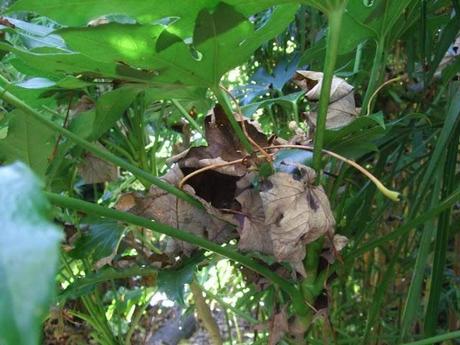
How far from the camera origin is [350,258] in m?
0.43

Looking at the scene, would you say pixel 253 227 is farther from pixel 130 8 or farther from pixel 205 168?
pixel 130 8

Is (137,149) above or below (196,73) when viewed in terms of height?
below

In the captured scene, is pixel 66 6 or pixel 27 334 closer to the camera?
pixel 27 334

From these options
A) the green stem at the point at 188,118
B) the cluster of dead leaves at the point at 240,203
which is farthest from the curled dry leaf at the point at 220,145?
the green stem at the point at 188,118

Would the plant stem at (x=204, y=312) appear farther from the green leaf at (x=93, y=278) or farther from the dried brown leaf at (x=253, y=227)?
the dried brown leaf at (x=253, y=227)

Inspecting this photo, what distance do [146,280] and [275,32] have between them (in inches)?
14.9

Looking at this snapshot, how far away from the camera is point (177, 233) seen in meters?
0.37

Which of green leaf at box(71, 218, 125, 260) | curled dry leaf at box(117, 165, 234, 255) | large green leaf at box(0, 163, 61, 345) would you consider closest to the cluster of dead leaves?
curled dry leaf at box(117, 165, 234, 255)

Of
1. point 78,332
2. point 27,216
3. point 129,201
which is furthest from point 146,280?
point 27,216

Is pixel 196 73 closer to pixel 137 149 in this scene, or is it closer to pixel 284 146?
pixel 284 146

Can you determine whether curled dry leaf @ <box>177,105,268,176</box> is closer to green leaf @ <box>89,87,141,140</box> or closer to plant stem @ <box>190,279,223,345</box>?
green leaf @ <box>89,87,141,140</box>

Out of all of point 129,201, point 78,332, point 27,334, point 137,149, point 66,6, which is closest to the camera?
point 27,334

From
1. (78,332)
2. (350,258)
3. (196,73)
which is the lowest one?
(78,332)

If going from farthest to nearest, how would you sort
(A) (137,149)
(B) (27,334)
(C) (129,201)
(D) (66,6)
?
(A) (137,149) < (C) (129,201) < (D) (66,6) < (B) (27,334)
